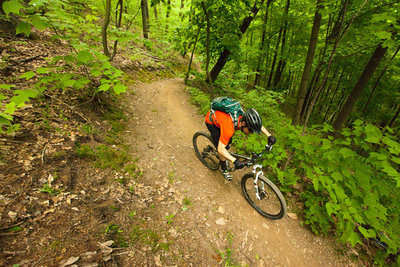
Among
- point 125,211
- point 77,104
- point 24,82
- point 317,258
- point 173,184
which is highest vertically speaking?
point 24,82

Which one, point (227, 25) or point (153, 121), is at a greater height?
point (227, 25)

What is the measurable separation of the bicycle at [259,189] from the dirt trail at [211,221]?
0.70ft

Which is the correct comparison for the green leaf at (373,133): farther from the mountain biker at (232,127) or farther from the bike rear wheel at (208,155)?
the bike rear wheel at (208,155)

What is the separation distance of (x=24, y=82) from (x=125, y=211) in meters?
4.45

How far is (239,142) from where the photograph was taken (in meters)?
6.31

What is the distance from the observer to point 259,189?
174 inches

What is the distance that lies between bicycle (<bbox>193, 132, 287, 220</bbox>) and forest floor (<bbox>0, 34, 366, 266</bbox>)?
234mm

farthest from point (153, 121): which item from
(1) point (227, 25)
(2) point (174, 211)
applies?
(1) point (227, 25)

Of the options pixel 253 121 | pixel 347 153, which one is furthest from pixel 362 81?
pixel 253 121

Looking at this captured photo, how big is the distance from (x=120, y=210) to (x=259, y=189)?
3.55 metres

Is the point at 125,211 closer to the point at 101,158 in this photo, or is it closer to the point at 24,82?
the point at 101,158

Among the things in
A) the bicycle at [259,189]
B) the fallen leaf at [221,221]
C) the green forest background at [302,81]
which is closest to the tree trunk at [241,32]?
the green forest background at [302,81]

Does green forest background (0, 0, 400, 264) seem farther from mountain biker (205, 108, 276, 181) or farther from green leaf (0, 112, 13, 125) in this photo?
mountain biker (205, 108, 276, 181)

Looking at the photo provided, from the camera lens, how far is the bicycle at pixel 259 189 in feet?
13.1
